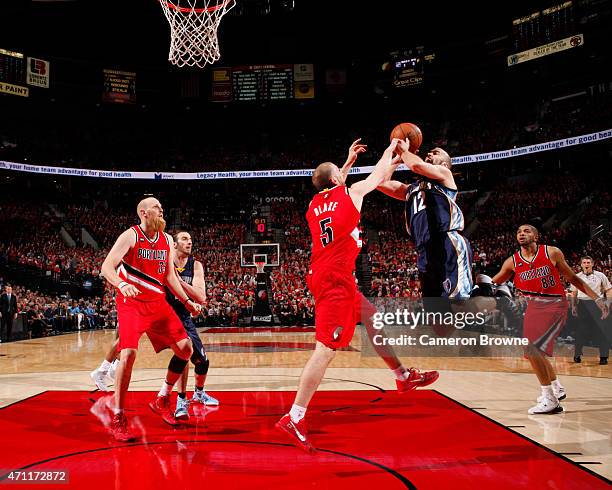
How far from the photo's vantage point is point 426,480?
3.57 metres

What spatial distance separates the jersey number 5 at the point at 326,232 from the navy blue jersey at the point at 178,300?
251cm

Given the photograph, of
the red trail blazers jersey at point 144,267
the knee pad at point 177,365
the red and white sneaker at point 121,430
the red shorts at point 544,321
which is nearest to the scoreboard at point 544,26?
the red shorts at point 544,321

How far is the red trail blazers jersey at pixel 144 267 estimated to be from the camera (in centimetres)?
516

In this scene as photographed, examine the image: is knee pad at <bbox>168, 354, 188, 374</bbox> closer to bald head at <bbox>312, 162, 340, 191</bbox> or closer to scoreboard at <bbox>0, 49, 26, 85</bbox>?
bald head at <bbox>312, 162, 340, 191</bbox>

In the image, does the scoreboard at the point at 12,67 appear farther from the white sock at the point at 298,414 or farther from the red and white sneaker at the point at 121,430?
the white sock at the point at 298,414

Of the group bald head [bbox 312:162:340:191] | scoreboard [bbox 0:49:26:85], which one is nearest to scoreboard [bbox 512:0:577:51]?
bald head [bbox 312:162:340:191]

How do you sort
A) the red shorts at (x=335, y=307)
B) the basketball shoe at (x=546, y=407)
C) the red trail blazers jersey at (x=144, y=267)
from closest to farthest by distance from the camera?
the red shorts at (x=335, y=307)
the red trail blazers jersey at (x=144, y=267)
the basketball shoe at (x=546, y=407)

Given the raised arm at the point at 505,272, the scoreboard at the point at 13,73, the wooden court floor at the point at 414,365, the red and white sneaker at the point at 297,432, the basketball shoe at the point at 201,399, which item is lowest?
the wooden court floor at the point at 414,365

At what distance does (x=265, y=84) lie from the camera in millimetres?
28062

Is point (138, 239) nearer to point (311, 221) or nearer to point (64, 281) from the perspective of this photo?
point (311, 221)

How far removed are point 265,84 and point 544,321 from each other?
24176 mm

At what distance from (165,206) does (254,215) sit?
5388 mm

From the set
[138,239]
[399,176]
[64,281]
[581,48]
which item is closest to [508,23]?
[581,48]

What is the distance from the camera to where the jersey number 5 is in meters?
4.45
